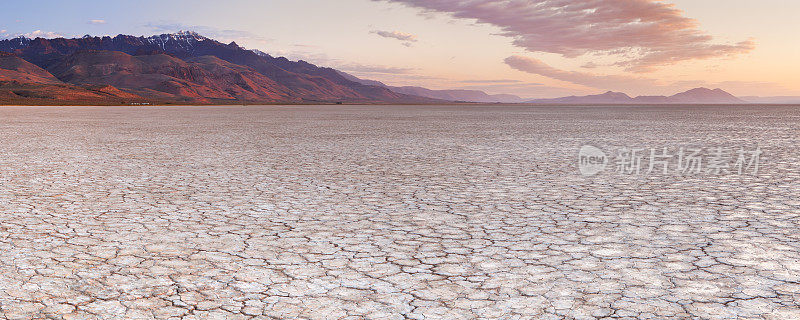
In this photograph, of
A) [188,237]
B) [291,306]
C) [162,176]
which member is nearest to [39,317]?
[291,306]

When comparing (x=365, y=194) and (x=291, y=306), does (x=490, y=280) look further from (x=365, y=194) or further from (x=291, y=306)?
(x=365, y=194)

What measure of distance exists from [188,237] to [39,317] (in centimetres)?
203

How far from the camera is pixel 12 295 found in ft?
12.6
